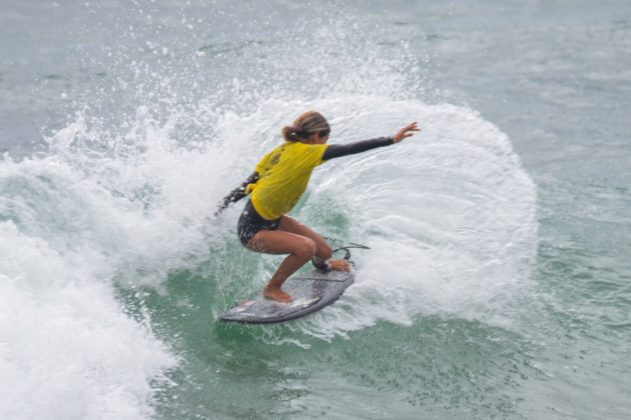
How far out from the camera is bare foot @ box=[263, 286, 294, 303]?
7.86 m

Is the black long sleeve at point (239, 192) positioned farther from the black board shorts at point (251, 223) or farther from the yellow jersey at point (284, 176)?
the black board shorts at point (251, 223)

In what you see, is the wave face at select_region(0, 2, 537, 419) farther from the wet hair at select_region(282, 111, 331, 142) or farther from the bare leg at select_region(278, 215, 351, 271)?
the wet hair at select_region(282, 111, 331, 142)

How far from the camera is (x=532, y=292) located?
333 inches

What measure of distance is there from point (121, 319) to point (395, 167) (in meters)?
4.35

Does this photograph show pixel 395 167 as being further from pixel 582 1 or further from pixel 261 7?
pixel 582 1

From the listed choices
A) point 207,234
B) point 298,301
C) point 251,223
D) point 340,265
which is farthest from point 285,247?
point 207,234

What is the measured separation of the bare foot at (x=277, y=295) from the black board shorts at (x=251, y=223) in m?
0.47

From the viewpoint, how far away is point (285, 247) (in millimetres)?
7770

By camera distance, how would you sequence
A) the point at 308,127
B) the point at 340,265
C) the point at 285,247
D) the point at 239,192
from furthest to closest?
1. the point at 340,265
2. the point at 239,192
3. the point at 285,247
4. the point at 308,127

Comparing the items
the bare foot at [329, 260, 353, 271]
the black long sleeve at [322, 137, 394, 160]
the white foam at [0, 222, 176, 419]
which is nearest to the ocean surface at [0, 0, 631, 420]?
the white foam at [0, 222, 176, 419]

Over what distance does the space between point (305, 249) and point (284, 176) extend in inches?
26.3

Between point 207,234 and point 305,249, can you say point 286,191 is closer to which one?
point 305,249

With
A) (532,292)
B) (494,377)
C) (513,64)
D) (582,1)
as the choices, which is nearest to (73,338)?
(494,377)

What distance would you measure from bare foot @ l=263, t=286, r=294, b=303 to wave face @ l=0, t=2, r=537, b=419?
23 centimetres
